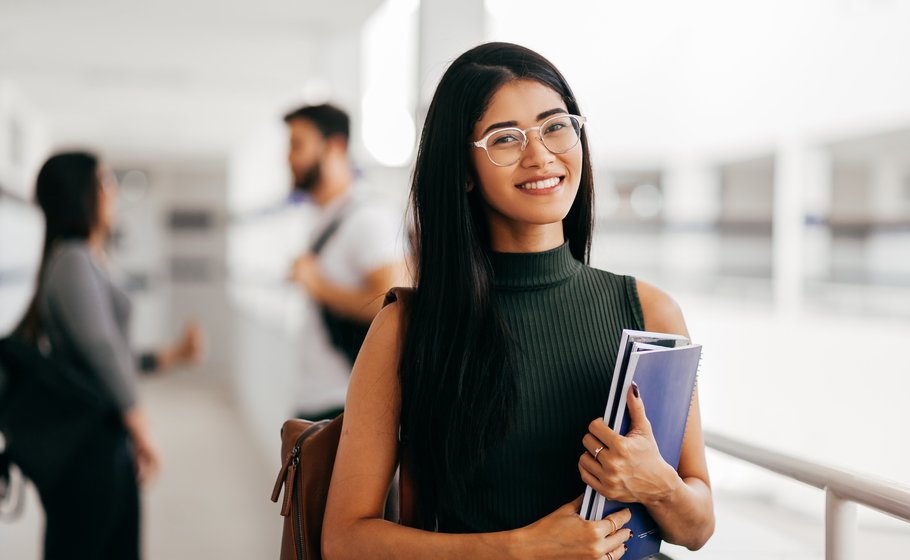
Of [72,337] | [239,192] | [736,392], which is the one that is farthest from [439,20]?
[239,192]

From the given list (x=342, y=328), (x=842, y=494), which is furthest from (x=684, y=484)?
(x=342, y=328)

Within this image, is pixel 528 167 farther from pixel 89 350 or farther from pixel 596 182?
pixel 89 350

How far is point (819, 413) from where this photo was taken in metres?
7.76

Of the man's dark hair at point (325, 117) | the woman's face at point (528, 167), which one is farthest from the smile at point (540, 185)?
the man's dark hair at point (325, 117)

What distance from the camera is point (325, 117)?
9.80 ft

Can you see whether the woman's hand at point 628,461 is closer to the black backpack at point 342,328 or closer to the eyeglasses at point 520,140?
the eyeglasses at point 520,140

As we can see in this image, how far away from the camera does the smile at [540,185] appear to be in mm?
1133

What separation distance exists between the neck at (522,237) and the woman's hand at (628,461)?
0.29 metres

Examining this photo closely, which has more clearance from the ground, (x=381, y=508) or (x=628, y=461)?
(x=628, y=461)

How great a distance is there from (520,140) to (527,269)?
0.61 ft

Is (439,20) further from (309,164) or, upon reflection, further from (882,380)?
(882,380)

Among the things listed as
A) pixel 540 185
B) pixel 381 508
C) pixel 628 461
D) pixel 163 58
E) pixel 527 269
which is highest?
pixel 163 58

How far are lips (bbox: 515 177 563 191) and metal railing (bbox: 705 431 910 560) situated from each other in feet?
1.64

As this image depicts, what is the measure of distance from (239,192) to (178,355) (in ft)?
27.7
